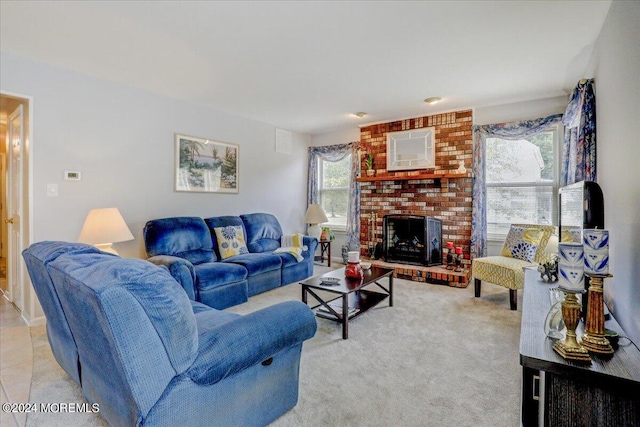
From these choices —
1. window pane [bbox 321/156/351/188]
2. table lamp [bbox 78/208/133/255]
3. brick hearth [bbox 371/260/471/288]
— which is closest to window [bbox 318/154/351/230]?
Answer: window pane [bbox 321/156/351/188]

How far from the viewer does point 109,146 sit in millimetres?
3457

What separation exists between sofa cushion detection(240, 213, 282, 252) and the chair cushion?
108 inches

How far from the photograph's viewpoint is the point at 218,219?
4.26 m

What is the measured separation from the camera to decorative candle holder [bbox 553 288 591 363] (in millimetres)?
1187

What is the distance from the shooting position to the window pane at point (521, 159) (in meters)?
4.12

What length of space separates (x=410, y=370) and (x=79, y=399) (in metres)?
2.04

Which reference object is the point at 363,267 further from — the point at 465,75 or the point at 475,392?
the point at 465,75

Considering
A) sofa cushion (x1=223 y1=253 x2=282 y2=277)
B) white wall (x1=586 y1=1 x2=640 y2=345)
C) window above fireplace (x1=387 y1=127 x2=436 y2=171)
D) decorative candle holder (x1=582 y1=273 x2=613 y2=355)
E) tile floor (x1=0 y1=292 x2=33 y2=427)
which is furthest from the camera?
window above fireplace (x1=387 y1=127 x2=436 y2=171)

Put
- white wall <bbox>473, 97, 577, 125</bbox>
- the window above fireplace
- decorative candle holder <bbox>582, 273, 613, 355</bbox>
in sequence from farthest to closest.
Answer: the window above fireplace → white wall <bbox>473, 97, 577, 125</bbox> → decorative candle holder <bbox>582, 273, 613, 355</bbox>

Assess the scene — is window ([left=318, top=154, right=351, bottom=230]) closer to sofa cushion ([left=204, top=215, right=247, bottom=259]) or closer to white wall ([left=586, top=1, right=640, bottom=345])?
sofa cushion ([left=204, top=215, right=247, bottom=259])

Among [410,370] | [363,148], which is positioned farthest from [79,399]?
[363,148]

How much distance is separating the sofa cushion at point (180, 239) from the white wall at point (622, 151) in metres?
3.71

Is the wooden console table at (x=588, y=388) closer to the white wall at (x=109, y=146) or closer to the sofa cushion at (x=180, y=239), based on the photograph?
the sofa cushion at (x=180, y=239)

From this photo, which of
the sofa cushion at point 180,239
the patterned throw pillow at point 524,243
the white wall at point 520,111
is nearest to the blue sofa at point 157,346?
the sofa cushion at point 180,239
